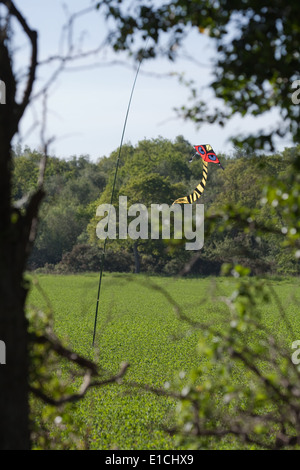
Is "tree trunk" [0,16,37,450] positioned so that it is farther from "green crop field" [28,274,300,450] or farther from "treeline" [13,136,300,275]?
"treeline" [13,136,300,275]

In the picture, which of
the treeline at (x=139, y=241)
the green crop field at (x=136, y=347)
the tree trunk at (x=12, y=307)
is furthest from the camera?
the treeline at (x=139, y=241)

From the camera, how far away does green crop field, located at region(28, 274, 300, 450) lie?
4344mm

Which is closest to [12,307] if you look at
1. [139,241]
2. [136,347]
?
[136,347]

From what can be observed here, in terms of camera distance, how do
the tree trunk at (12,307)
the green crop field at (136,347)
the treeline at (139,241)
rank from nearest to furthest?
the tree trunk at (12,307)
the green crop field at (136,347)
the treeline at (139,241)

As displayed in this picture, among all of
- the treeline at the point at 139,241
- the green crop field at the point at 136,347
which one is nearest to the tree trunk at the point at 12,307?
the green crop field at the point at 136,347

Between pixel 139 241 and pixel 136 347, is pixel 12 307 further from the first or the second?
pixel 139 241

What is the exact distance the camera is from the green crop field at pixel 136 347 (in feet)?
14.3

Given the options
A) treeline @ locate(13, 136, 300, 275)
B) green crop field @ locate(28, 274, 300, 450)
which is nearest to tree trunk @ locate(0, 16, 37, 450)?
green crop field @ locate(28, 274, 300, 450)

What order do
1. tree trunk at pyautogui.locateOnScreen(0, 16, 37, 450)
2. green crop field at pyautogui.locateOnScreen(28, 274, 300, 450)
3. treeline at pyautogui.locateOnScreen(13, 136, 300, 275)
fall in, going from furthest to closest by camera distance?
1. treeline at pyautogui.locateOnScreen(13, 136, 300, 275)
2. green crop field at pyautogui.locateOnScreen(28, 274, 300, 450)
3. tree trunk at pyautogui.locateOnScreen(0, 16, 37, 450)

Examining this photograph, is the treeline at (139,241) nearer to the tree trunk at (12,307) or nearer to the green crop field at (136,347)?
the green crop field at (136,347)

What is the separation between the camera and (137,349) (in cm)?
1605

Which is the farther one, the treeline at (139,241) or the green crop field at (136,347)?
the treeline at (139,241)

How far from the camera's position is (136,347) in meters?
16.4

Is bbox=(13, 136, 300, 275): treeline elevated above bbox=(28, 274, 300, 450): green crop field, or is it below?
above
